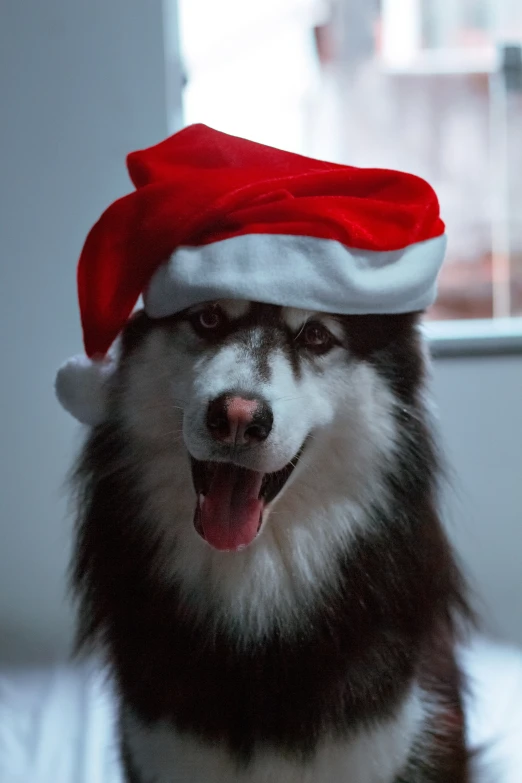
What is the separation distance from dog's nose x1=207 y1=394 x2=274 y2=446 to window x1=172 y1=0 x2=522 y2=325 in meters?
1.22

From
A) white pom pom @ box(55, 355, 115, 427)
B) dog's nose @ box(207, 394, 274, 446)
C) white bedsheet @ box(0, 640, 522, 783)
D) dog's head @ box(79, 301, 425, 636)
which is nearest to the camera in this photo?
dog's nose @ box(207, 394, 274, 446)

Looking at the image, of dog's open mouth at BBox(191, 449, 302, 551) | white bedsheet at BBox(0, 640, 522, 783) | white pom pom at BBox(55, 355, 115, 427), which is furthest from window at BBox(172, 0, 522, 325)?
dog's open mouth at BBox(191, 449, 302, 551)

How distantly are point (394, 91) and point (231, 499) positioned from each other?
1.37 meters

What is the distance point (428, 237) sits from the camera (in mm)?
1034

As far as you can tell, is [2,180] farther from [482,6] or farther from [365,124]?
[482,6]

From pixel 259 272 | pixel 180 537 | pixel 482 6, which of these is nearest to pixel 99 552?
pixel 180 537

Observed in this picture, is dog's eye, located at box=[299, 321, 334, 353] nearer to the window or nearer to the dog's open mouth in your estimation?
the dog's open mouth

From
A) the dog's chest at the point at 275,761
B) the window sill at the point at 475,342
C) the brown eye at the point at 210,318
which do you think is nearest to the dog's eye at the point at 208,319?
the brown eye at the point at 210,318

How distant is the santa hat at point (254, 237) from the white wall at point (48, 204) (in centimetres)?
72

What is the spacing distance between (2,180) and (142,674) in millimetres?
1130

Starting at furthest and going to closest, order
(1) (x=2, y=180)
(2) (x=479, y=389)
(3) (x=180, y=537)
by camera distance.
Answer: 1. (2) (x=479, y=389)
2. (1) (x=2, y=180)
3. (3) (x=180, y=537)

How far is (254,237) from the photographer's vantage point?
96cm

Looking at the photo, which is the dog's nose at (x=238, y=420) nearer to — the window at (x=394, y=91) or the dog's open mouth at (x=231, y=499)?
the dog's open mouth at (x=231, y=499)

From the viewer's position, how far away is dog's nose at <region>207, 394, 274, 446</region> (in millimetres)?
865
